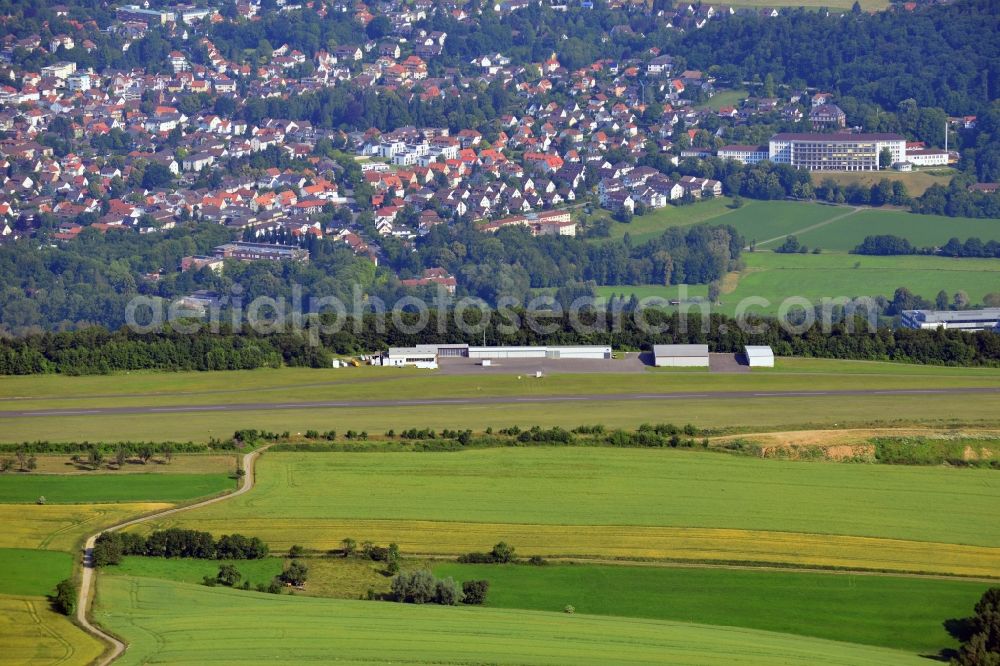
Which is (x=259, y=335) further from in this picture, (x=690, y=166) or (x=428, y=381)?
(x=690, y=166)

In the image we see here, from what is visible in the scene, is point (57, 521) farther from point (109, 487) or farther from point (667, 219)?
point (667, 219)

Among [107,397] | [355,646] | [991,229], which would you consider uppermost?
[991,229]

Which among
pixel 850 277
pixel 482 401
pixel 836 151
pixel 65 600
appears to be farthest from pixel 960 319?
pixel 65 600

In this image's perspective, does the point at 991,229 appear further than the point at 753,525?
Yes

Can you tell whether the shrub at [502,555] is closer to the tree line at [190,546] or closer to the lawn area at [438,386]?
the tree line at [190,546]

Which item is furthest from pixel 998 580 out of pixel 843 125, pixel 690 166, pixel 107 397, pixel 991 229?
pixel 843 125

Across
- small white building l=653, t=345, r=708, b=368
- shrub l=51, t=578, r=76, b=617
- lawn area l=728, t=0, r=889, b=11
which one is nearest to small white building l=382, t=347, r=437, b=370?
small white building l=653, t=345, r=708, b=368

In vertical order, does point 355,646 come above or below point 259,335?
below
